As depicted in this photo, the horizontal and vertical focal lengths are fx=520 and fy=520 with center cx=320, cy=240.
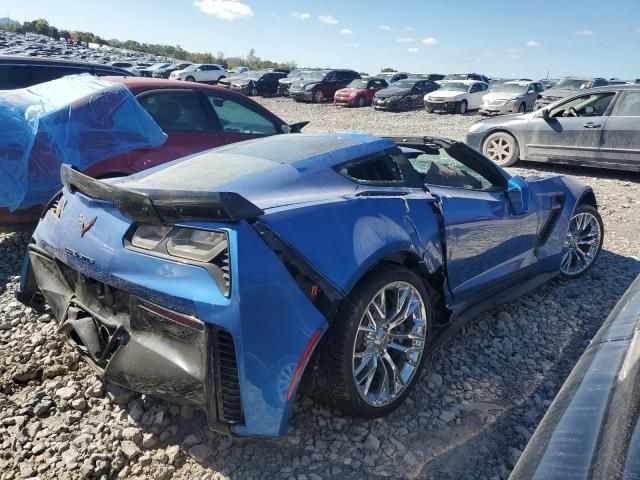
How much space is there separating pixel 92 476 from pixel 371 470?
119 cm

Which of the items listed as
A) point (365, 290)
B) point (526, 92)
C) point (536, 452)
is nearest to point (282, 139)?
point (365, 290)

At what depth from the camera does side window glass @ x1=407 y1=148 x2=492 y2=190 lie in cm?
331

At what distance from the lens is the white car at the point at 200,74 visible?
3303cm

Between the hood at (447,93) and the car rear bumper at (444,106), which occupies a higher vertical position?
the hood at (447,93)

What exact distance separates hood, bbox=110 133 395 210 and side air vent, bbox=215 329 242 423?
Answer: 574 millimetres

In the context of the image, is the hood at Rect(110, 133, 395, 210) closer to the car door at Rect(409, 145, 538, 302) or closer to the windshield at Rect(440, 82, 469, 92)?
→ the car door at Rect(409, 145, 538, 302)

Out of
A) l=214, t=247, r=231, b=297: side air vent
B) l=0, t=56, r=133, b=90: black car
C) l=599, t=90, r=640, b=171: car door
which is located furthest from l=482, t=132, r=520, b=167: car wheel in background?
l=214, t=247, r=231, b=297: side air vent

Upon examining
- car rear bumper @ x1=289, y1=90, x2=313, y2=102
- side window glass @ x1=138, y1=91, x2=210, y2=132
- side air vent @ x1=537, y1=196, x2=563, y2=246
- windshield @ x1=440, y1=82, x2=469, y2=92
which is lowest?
car rear bumper @ x1=289, y1=90, x2=313, y2=102

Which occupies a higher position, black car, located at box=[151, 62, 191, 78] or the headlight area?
the headlight area

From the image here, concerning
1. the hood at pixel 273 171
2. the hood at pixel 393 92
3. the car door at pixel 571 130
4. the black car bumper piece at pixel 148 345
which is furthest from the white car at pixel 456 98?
the black car bumper piece at pixel 148 345

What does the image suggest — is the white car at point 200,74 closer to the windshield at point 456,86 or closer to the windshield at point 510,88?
the windshield at point 456,86

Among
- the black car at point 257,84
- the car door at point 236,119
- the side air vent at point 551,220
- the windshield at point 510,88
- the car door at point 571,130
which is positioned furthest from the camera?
the black car at point 257,84

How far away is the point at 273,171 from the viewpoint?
257 cm

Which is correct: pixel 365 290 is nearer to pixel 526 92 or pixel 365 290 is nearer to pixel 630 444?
pixel 630 444
